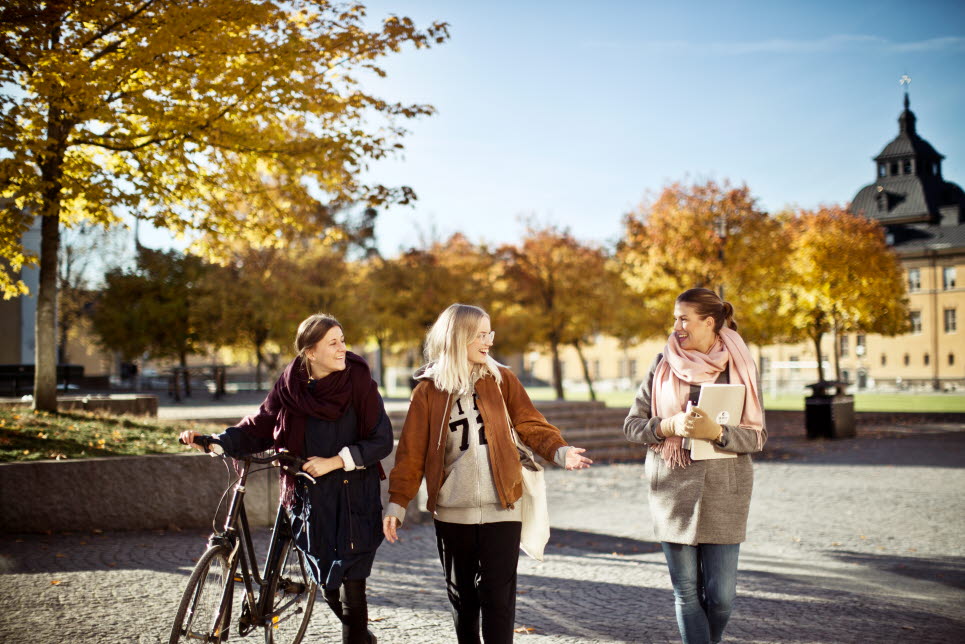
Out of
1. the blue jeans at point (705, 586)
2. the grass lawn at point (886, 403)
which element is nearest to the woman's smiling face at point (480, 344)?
the blue jeans at point (705, 586)

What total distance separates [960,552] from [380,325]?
2466 cm

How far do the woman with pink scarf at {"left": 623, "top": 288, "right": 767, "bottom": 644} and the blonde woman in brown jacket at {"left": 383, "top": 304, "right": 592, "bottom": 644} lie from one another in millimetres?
428

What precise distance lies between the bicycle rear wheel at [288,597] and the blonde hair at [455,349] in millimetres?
1251

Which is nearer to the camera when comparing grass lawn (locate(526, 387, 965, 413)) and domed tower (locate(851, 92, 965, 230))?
grass lawn (locate(526, 387, 965, 413))

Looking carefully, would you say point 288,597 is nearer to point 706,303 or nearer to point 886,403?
point 706,303

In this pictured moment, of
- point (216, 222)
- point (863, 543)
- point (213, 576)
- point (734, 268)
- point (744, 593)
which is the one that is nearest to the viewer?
point (213, 576)

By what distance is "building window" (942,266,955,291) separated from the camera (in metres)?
64.6

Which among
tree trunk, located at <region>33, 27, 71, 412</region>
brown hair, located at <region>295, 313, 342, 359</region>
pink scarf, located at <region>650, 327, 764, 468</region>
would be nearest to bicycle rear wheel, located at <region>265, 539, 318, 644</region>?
brown hair, located at <region>295, 313, 342, 359</region>

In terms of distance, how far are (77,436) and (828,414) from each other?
15.6m

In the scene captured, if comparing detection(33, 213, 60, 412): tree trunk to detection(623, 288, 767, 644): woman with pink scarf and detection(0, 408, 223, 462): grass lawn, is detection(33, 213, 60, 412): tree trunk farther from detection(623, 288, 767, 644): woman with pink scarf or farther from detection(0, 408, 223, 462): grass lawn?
detection(623, 288, 767, 644): woman with pink scarf

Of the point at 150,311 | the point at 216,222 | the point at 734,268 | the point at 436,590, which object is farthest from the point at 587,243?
the point at 436,590

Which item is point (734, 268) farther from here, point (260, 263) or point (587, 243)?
point (260, 263)

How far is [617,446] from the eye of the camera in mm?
16562

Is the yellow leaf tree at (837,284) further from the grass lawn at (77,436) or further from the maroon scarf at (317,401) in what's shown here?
the maroon scarf at (317,401)
